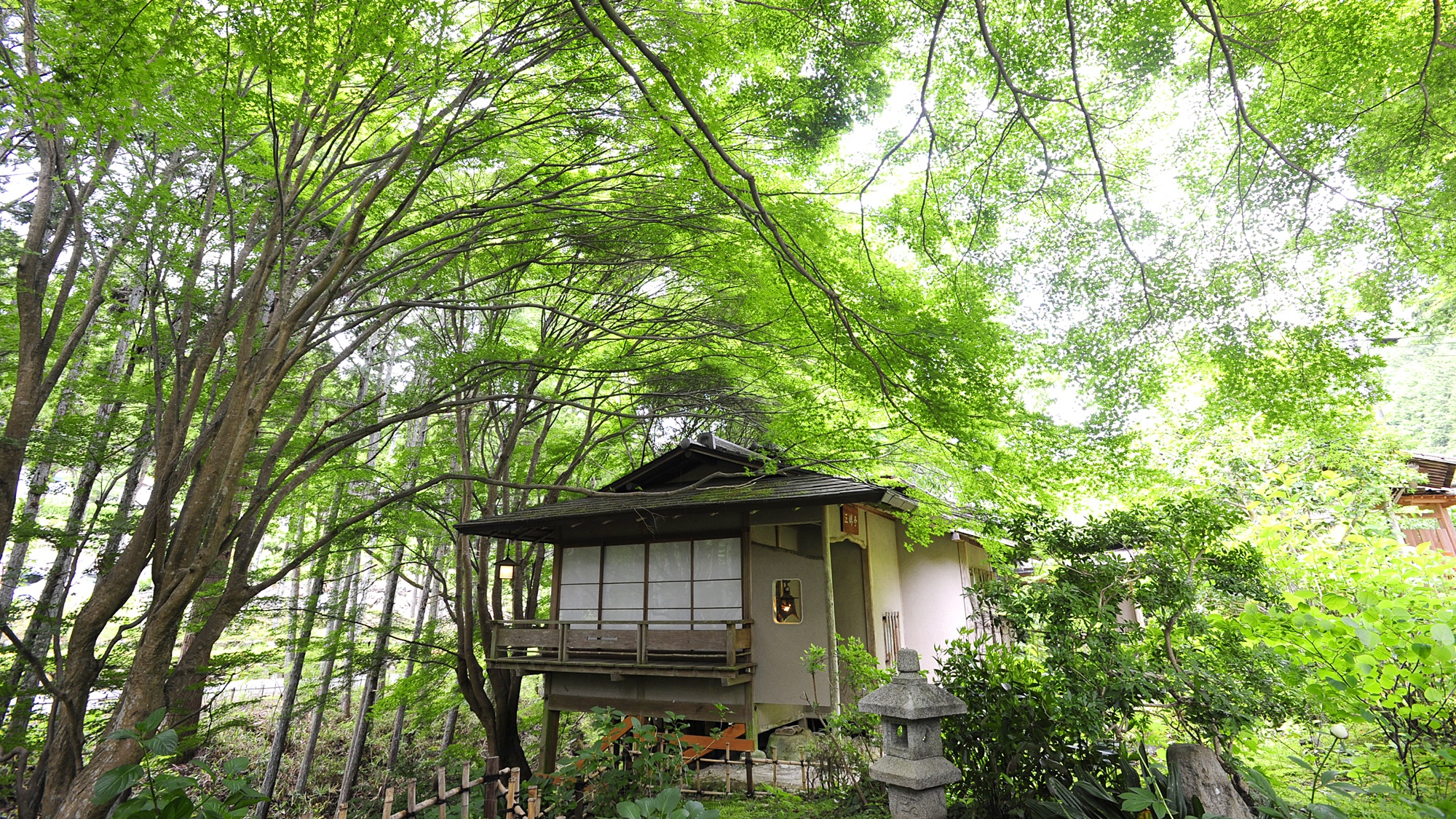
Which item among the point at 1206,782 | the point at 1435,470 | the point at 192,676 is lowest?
the point at 1206,782

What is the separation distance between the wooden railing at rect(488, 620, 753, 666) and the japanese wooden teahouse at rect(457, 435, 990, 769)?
0.02m

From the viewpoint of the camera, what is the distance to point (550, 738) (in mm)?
10594

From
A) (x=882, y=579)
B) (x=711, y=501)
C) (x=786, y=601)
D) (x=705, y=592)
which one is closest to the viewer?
(x=711, y=501)

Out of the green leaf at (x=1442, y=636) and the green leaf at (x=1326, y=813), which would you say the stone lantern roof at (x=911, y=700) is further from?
the green leaf at (x=1442, y=636)

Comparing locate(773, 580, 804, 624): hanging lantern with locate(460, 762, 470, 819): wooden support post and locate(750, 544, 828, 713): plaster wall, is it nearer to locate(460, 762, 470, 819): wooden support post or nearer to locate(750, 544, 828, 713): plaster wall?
locate(750, 544, 828, 713): plaster wall

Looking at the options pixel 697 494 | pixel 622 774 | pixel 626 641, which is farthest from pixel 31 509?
pixel 622 774

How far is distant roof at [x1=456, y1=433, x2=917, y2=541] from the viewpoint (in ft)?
28.7

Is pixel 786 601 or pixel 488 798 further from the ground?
pixel 786 601

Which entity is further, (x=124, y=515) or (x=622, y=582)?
(x=622, y=582)


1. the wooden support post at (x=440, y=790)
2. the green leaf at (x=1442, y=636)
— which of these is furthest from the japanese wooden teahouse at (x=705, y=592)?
→ the green leaf at (x=1442, y=636)

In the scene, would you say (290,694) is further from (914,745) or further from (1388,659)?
(1388,659)

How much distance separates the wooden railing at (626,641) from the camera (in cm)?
898

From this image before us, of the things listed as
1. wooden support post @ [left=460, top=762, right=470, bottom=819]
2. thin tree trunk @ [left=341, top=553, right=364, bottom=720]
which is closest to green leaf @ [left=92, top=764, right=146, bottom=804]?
wooden support post @ [left=460, top=762, right=470, bottom=819]

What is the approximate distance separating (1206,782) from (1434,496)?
14438mm
